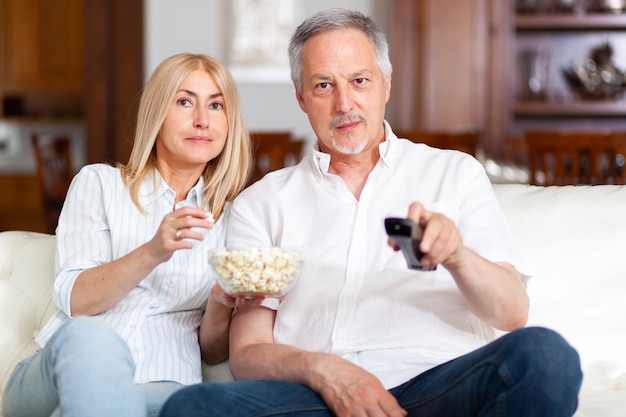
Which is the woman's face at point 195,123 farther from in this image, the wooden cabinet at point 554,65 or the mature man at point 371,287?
the wooden cabinet at point 554,65

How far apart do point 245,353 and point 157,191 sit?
1.40ft

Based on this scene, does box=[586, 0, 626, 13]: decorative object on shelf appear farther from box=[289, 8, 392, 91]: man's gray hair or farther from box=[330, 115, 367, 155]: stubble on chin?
box=[330, 115, 367, 155]: stubble on chin

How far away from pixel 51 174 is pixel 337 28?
3.14 m

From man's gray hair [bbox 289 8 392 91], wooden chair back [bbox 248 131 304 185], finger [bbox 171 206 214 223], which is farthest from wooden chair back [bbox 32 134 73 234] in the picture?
finger [bbox 171 206 214 223]

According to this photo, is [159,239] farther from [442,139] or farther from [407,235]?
[442,139]

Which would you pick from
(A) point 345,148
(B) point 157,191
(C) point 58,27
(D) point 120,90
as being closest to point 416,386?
(A) point 345,148

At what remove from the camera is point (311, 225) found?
1.99 meters

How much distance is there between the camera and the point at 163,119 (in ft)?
6.75

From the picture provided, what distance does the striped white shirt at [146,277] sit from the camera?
1.94m

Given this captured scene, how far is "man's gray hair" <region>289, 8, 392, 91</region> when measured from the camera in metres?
2.03

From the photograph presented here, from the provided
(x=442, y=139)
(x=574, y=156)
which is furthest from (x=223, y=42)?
(x=574, y=156)

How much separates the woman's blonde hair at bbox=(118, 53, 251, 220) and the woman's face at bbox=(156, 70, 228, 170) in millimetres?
14

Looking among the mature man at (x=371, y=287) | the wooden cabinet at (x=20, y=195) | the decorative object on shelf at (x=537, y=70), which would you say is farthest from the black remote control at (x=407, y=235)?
the wooden cabinet at (x=20, y=195)

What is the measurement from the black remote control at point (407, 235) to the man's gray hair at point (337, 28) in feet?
1.97
